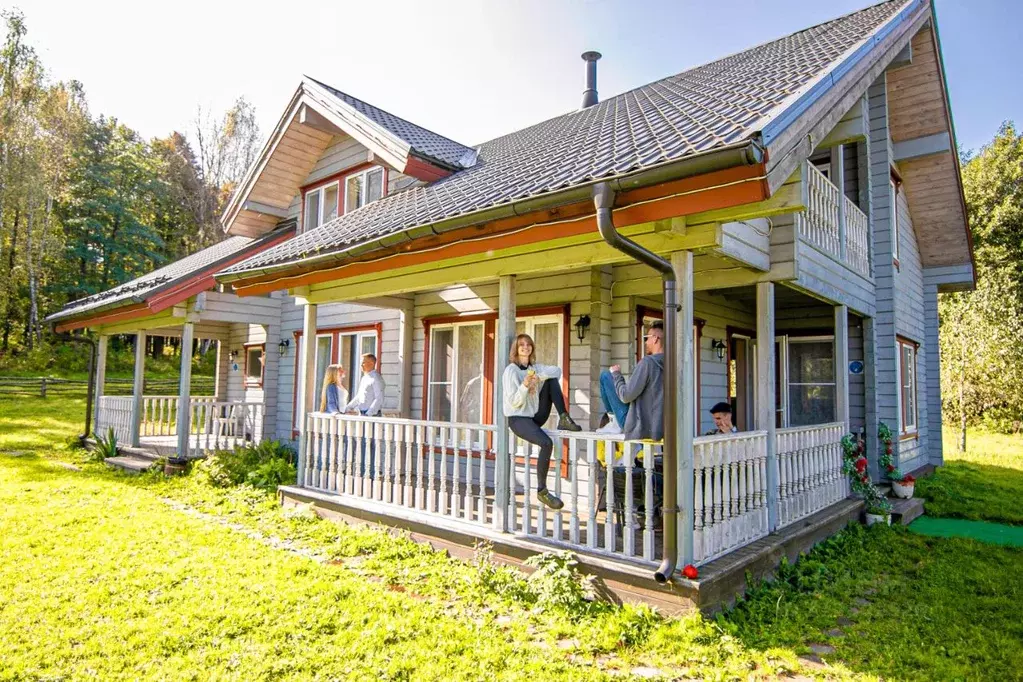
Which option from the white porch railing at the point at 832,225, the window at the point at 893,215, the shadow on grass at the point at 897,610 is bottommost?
the shadow on grass at the point at 897,610

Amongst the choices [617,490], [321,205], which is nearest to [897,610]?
[617,490]

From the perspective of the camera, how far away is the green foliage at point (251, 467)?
8.45 metres

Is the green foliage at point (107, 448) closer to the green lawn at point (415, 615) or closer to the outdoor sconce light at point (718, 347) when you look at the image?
the green lawn at point (415, 615)

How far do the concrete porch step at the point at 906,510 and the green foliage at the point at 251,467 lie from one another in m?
7.86

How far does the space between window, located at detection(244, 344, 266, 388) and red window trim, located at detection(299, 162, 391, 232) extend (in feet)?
9.37

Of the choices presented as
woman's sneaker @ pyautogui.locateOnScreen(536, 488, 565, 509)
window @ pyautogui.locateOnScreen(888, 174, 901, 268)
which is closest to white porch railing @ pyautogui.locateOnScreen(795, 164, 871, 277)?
window @ pyautogui.locateOnScreen(888, 174, 901, 268)

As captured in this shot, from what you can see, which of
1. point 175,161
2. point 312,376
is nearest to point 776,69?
point 312,376

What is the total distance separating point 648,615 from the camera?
3.98m

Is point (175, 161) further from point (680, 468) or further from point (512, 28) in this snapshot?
point (680, 468)

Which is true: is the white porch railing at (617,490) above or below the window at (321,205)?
below

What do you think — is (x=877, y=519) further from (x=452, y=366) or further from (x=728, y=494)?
(x=452, y=366)

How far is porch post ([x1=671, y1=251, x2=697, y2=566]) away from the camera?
4.10 meters

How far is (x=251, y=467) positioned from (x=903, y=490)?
9328 mm

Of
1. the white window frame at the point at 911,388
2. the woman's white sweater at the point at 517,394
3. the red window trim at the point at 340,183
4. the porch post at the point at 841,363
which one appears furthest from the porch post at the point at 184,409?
the white window frame at the point at 911,388
